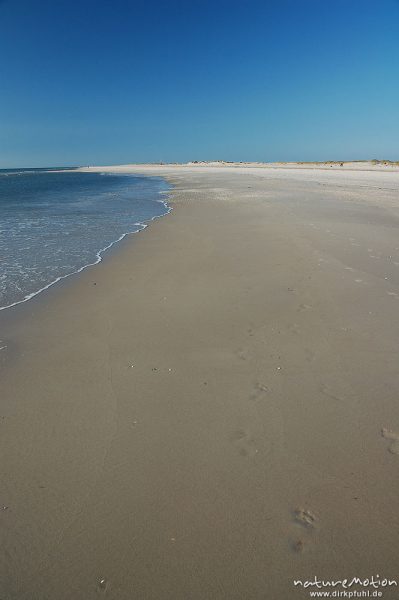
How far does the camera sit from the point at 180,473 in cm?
297

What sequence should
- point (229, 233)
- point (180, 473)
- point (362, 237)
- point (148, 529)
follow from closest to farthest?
point (148, 529)
point (180, 473)
point (362, 237)
point (229, 233)

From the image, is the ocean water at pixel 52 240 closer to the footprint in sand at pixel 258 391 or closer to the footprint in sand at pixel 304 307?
the footprint in sand at pixel 258 391

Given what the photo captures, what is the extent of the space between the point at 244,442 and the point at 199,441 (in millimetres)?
407

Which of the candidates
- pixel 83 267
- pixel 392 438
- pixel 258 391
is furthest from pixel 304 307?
pixel 83 267

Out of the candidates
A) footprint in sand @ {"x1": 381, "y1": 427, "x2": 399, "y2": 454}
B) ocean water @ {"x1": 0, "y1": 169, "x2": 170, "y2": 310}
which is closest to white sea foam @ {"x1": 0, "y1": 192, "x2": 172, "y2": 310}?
ocean water @ {"x1": 0, "y1": 169, "x2": 170, "y2": 310}

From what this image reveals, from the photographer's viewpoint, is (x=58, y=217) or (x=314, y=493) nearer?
(x=314, y=493)

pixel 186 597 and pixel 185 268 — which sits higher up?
pixel 185 268

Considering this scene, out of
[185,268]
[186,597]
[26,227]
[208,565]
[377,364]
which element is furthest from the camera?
[26,227]

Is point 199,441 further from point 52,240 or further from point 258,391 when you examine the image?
point 52,240

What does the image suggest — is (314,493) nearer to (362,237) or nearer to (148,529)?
(148,529)

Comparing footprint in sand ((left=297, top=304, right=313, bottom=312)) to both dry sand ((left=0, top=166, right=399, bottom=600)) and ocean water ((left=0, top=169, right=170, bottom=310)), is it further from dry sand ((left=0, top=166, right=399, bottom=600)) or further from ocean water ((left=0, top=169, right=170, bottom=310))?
ocean water ((left=0, top=169, right=170, bottom=310))

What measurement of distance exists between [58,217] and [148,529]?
18059mm

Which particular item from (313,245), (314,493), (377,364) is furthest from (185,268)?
(314,493)

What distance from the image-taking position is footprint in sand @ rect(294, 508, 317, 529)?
254 centimetres
